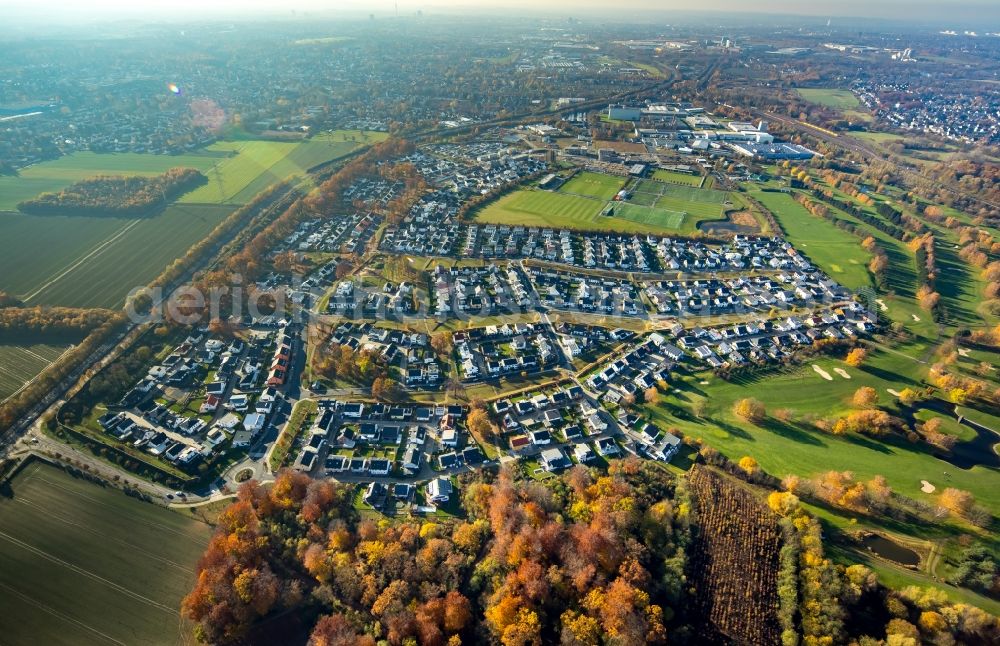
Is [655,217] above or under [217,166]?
under

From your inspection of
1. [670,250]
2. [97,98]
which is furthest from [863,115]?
[97,98]

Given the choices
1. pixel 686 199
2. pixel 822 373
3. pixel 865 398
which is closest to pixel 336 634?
pixel 865 398

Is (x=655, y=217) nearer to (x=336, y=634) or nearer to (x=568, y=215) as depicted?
(x=568, y=215)

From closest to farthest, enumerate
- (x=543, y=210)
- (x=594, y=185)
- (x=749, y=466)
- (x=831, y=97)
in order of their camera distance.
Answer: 1. (x=749, y=466)
2. (x=543, y=210)
3. (x=594, y=185)
4. (x=831, y=97)

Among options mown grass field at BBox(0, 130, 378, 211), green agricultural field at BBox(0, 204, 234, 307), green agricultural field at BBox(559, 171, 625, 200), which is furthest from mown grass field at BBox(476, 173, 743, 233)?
green agricultural field at BBox(0, 204, 234, 307)

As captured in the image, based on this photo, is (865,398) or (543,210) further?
(543,210)
